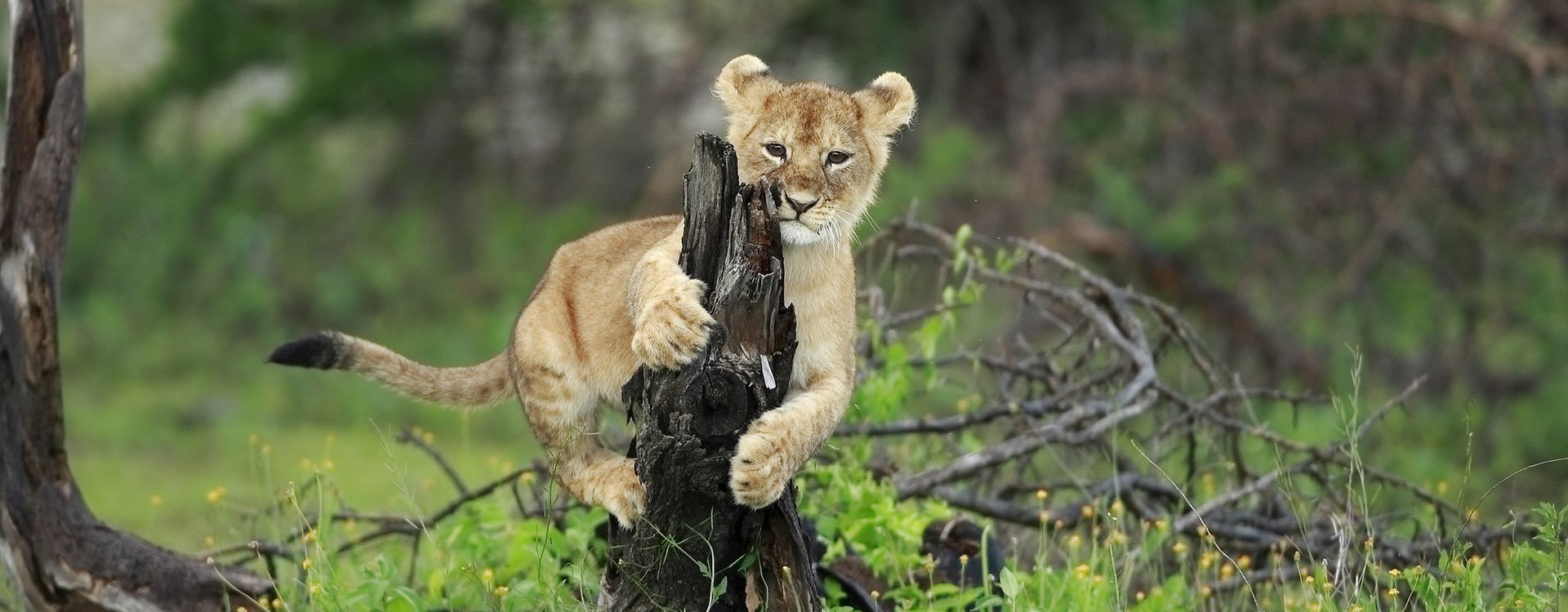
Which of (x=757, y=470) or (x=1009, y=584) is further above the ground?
(x=757, y=470)

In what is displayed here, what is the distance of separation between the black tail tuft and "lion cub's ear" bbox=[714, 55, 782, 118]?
1215 mm

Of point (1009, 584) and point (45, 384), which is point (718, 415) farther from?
point (45, 384)

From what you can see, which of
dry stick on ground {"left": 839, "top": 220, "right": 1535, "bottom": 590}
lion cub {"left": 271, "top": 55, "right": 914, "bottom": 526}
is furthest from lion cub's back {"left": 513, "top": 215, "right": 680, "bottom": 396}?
dry stick on ground {"left": 839, "top": 220, "right": 1535, "bottom": 590}

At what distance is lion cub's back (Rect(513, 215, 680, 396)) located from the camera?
4.80 metres

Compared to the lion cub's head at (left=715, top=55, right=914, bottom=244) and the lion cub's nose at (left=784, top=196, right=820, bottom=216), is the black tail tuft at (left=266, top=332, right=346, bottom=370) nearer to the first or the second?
the lion cub's head at (left=715, top=55, right=914, bottom=244)

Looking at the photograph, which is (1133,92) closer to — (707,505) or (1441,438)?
(1441,438)

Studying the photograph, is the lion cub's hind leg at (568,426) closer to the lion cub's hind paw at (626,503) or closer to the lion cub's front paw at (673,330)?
the lion cub's hind paw at (626,503)

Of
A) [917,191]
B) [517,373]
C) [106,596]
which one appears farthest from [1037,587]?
[917,191]

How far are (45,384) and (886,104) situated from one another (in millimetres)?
2274

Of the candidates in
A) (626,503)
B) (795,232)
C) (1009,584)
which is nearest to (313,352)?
(626,503)

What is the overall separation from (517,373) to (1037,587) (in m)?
1.48

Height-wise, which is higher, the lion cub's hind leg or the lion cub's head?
the lion cub's head

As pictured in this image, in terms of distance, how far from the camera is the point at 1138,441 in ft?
20.9

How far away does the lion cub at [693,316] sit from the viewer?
4.14 m
